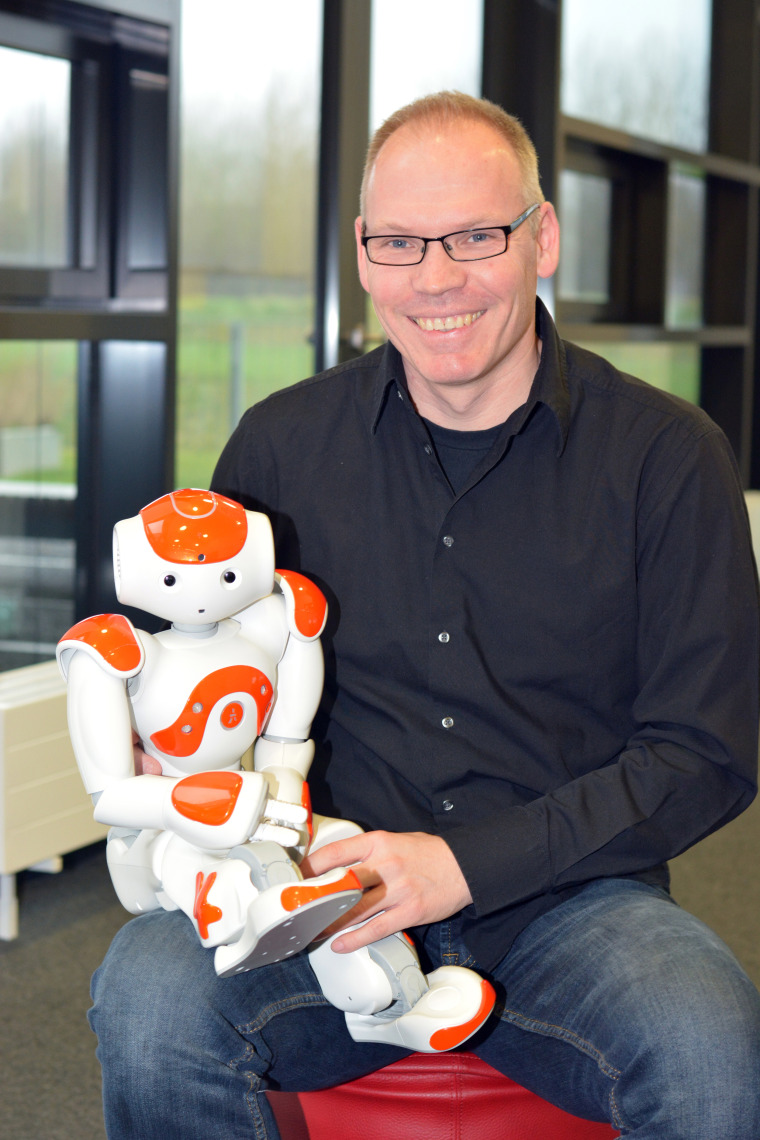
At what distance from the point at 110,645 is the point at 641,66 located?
165 inches

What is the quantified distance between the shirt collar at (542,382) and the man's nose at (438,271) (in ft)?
0.43

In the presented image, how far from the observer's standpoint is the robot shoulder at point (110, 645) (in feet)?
3.75

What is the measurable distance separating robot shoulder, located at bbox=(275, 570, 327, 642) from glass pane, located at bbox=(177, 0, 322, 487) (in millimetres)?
1836

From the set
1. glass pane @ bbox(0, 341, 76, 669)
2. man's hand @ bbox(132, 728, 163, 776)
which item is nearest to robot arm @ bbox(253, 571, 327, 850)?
man's hand @ bbox(132, 728, 163, 776)

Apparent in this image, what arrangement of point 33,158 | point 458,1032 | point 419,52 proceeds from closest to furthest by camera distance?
1. point 458,1032
2. point 33,158
3. point 419,52

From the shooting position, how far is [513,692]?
1375 millimetres

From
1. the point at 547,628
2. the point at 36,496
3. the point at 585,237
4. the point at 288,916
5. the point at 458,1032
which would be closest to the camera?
the point at 288,916

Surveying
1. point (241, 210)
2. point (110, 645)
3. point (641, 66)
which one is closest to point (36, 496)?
point (241, 210)

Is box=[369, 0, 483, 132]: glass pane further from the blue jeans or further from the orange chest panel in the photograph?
the blue jeans

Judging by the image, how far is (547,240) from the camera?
4.92ft

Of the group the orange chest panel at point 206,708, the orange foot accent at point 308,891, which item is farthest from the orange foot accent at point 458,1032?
the orange chest panel at point 206,708

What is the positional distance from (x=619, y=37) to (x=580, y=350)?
136 inches

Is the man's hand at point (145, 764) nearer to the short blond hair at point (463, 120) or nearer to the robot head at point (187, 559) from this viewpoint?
Answer: the robot head at point (187, 559)

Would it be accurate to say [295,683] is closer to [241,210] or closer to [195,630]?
[195,630]
